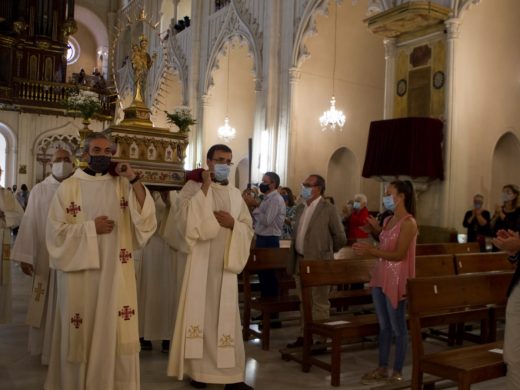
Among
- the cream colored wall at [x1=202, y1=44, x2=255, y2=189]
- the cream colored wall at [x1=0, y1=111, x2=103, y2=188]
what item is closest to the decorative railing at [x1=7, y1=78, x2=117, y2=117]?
the cream colored wall at [x1=0, y1=111, x2=103, y2=188]

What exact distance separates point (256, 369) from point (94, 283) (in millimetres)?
1924

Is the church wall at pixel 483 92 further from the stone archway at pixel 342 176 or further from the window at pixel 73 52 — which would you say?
the window at pixel 73 52

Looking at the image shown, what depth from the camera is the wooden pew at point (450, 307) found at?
3.64 meters

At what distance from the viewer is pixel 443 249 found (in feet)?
24.8

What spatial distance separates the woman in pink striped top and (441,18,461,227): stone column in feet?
17.7

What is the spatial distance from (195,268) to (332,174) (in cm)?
1212

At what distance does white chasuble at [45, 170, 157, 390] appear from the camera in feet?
12.4

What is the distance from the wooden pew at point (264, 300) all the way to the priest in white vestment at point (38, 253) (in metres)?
2.08

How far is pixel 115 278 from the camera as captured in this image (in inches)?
152

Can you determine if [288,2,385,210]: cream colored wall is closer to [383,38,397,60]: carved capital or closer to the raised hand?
[383,38,397,60]: carved capital

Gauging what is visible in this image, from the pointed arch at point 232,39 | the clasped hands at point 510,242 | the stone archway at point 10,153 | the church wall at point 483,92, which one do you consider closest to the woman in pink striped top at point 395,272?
the clasped hands at point 510,242

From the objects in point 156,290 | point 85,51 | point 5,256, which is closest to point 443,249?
point 156,290

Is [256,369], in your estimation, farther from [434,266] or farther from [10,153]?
[10,153]

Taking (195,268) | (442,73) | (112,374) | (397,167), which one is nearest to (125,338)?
(112,374)
